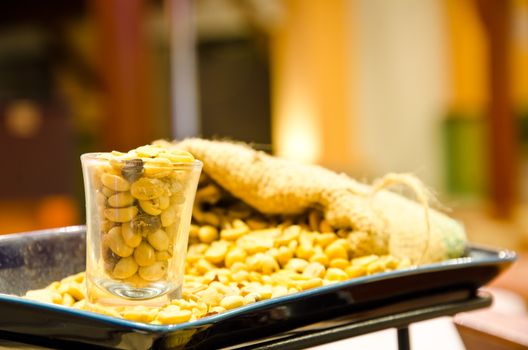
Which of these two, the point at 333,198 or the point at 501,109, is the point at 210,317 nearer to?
the point at 333,198

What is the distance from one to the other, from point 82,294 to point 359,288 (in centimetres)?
26

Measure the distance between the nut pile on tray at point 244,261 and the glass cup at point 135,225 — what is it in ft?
0.07

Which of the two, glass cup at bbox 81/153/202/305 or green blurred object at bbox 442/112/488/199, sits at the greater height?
glass cup at bbox 81/153/202/305

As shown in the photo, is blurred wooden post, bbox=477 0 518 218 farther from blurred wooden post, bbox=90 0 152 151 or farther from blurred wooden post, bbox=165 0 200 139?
blurred wooden post, bbox=90 0 152 151

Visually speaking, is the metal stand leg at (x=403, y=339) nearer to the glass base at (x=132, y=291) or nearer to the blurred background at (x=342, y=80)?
the glass base at (x=132, y=291)

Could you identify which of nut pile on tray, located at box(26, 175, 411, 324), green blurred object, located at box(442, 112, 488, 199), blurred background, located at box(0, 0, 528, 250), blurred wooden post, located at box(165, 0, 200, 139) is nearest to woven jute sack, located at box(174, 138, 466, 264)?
nut pile on tray, located at box(26, 175, 411, 324)

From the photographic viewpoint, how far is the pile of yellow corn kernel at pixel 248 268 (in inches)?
23.1

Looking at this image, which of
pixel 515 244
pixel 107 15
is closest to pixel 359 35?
pixel 515 244

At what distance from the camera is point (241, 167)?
0.77m

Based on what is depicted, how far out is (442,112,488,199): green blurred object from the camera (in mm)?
6027

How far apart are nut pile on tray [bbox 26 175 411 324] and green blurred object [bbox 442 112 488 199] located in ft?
17.9

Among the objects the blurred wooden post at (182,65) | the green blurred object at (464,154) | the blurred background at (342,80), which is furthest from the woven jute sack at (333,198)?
the green blurred object at (464,154)

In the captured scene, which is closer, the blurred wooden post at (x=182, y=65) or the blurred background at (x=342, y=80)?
the blurred background at (x=342, y=80)

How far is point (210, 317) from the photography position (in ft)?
1.63
